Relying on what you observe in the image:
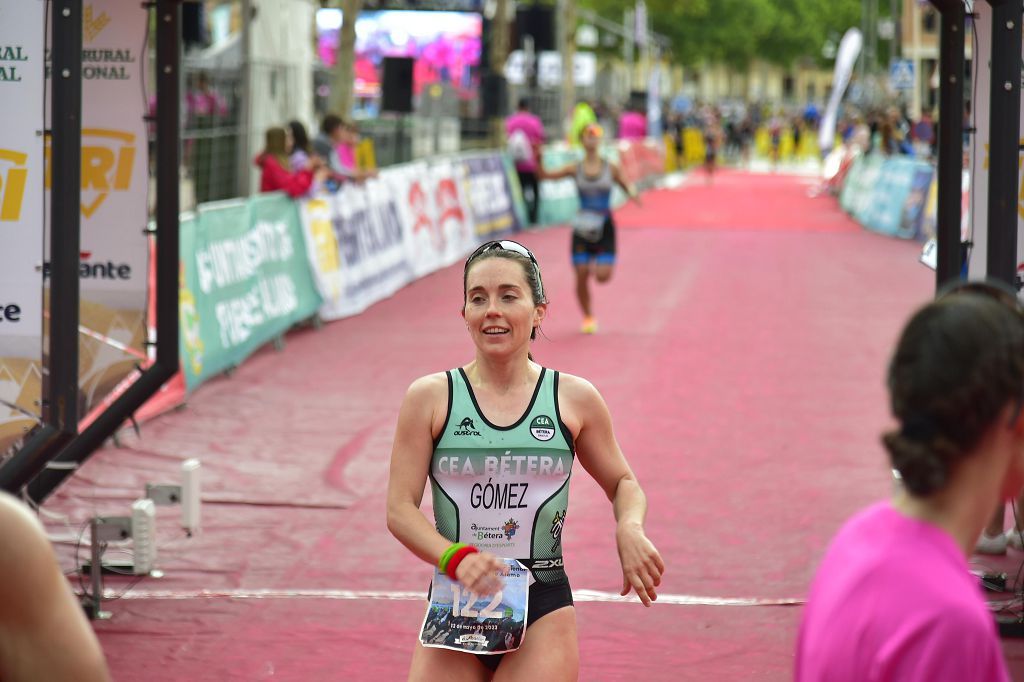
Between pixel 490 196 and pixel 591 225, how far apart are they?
37.7 feet

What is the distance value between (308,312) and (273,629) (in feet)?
29.8

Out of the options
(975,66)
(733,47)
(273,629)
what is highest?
(733,47)

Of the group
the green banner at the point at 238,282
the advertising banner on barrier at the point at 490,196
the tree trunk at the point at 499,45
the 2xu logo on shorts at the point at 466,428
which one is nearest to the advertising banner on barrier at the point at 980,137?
the 2xu logo on shorts at the point at 466,428

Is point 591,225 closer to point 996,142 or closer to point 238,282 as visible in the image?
point 238,282

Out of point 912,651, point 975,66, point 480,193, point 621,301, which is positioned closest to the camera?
point 912,651

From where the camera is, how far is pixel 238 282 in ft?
43.9

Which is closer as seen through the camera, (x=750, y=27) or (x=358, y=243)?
(x=358, y=243)

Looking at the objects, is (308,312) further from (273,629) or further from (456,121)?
(456,121)

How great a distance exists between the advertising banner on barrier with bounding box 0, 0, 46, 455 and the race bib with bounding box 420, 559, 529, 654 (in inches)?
113

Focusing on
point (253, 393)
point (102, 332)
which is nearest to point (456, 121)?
point (253, 393)

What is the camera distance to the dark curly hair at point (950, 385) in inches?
83.0

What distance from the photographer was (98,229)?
7.80m

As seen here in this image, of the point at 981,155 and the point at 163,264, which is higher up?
the point at 981,155

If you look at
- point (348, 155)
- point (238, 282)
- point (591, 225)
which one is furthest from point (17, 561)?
point (348, 155)
